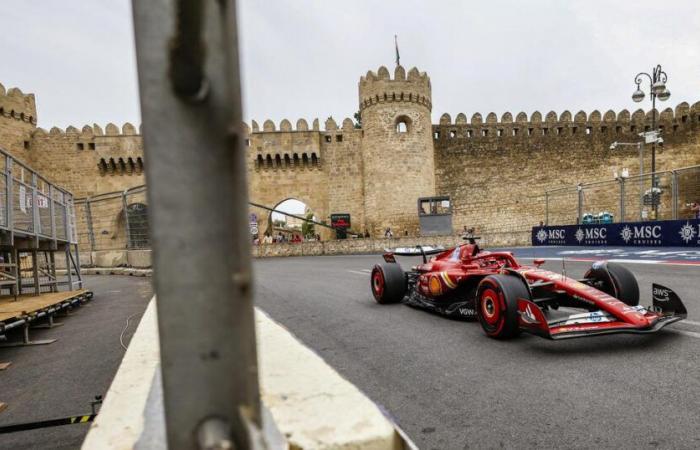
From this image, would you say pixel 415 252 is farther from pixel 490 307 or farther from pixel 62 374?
pixel 62 374

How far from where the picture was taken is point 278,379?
1.37 m

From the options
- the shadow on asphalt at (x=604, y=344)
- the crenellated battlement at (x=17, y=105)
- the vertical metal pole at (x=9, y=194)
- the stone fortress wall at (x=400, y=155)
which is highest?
the crenellated battlement at (x=17, y=105)

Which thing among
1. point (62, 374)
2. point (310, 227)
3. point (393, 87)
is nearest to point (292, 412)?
point (62, 374)

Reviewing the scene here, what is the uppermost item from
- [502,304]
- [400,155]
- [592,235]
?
[400,155]

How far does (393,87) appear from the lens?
26609mm

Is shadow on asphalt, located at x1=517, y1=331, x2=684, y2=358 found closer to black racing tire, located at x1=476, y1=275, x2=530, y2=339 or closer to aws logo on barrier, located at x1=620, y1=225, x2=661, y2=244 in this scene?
black racing tire, located at x1=476, y1=275, x2=530, y2=339

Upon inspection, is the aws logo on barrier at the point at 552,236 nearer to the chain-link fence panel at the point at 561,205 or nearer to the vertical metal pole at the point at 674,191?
the chain-link fence panel at the point at 561,205

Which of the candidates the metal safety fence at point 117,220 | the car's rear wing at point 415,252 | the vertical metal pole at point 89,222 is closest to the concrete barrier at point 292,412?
the car's rear wing at point 415,252

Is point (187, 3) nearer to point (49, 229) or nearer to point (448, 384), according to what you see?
Answer: point (448, 384)

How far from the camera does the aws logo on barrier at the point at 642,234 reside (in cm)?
1284

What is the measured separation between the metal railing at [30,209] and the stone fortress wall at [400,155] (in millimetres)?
17712

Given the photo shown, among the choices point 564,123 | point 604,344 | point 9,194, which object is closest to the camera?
point 604,344

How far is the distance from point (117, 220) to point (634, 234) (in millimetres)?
17116

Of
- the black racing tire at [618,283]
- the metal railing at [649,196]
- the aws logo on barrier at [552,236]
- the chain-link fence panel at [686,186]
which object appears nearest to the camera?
the black racing tire at [618,283]
